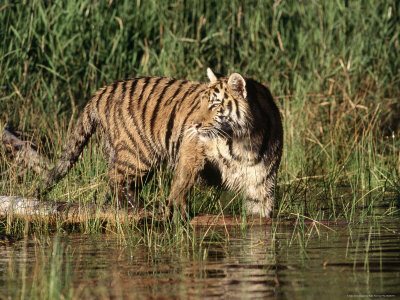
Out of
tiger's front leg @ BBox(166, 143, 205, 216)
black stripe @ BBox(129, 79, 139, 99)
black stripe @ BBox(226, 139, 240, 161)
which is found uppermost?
black stripe @ BBox(129, 79, 139, 99)

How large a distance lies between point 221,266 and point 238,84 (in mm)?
2290

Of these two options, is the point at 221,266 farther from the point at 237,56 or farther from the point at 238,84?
the point at 237,56

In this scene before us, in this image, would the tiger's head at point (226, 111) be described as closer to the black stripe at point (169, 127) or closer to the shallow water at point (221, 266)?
the black stripe at point (169, 127)

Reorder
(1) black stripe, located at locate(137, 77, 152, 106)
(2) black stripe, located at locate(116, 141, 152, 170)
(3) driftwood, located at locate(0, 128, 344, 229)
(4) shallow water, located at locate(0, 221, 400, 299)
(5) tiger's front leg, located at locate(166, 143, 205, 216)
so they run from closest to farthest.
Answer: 1. (4) shallow water, located at locate(0, 221, 400, 299)
2. (3) driftwood, located at locate(0, 128, 344, 229)
3. (5) tiger's front leg, located at locate(166, 143, 205, 216)
4. (2) black stripe, located at locate(116, 141, 152, 170)
5. (1) black stripe, located at locate(137, 77, 152, 106)

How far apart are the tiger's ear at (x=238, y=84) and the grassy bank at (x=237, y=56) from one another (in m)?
2.31

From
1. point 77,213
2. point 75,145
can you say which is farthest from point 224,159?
point 75,145

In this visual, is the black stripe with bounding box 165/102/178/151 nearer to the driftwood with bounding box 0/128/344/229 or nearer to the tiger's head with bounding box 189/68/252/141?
the tiger's head with bounding box 189/68/252/141

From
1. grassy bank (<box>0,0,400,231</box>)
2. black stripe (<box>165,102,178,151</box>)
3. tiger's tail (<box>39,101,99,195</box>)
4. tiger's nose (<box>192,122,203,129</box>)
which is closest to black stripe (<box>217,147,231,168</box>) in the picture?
tiger's nose (<box>192,122,203,129</box>)

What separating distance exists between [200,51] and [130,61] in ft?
2.92

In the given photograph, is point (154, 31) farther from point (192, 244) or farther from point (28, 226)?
point (192, 244)

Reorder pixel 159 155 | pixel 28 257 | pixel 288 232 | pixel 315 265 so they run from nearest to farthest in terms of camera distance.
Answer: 1. pixel 315 265
2. pixel 28 257
3. pixel 288 232
4. pixel 159 155

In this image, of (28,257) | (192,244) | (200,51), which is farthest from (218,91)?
(200,51)

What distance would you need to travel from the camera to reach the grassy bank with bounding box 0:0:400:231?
363 inches

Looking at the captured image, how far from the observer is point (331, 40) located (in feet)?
32.8
